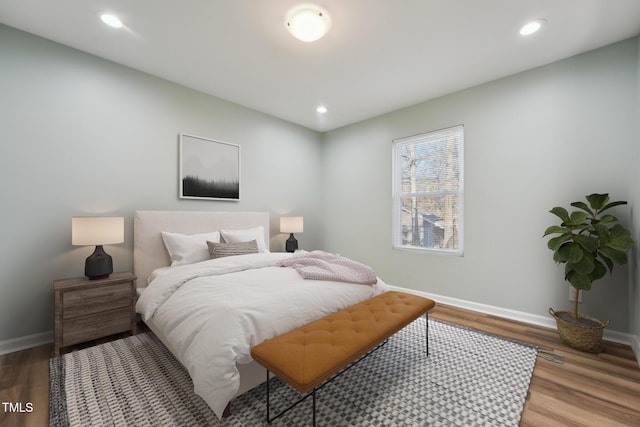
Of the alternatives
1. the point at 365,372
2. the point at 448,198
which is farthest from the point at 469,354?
the point at 448,198

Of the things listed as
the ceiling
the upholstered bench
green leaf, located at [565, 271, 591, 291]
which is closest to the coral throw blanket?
the upholstered bench

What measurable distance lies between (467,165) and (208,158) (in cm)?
323

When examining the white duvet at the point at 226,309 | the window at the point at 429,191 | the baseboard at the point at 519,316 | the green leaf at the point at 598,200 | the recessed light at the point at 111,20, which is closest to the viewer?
the white duvet at the point at 226,309

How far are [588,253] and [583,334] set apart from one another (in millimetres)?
673

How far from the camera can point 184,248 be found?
9.26 ft

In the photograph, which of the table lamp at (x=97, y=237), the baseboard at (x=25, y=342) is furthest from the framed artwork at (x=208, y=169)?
the baseboard at (x=25, y=342)

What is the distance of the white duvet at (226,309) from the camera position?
1398 millimetres

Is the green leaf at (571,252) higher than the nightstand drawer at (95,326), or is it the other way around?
the green leaf at (571,252)

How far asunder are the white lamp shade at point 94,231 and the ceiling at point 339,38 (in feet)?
5.30

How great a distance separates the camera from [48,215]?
2.37 meters

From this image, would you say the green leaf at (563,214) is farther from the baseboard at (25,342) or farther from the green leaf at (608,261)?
the baseboard at (25,342)

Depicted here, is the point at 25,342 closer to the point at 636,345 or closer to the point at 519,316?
the point at 519,316

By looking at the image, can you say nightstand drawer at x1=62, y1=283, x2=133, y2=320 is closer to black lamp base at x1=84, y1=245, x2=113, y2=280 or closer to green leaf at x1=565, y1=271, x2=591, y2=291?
black lamp base at x1=84, y1=245, x2=113, y2=280

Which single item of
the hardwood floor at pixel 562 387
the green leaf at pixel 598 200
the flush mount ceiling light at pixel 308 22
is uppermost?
the flush mount ceiling light at pixel 308 22
